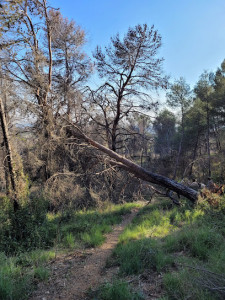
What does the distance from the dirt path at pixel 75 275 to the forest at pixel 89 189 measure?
0.04 meters

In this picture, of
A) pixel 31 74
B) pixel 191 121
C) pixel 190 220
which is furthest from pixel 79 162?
pixel 191 121

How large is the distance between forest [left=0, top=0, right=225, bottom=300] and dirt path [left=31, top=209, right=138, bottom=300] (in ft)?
0.12

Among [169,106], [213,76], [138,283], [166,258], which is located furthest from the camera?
[169,106]

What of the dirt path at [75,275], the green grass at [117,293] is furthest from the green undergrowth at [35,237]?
the green grass at [117,293]

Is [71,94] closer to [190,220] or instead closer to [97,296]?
[190,220]

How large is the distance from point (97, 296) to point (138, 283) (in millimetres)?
712

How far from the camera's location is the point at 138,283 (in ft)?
10.9

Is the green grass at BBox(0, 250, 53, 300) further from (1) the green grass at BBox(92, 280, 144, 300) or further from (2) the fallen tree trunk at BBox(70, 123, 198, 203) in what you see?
(2) the fallen tree trunk at BBox(70, 123, 198, 203)

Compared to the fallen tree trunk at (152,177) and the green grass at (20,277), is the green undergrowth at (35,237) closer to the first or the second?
the green grass at (20,277)

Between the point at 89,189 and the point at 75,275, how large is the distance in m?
5.87

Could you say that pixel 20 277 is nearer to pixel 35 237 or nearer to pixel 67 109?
pixel 35 237

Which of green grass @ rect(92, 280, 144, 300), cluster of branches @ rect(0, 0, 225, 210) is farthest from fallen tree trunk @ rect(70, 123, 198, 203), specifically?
green grass @ rect(92, 280, 144, 300)

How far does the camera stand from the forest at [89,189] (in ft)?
11.4

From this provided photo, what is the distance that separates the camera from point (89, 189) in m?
9.80
